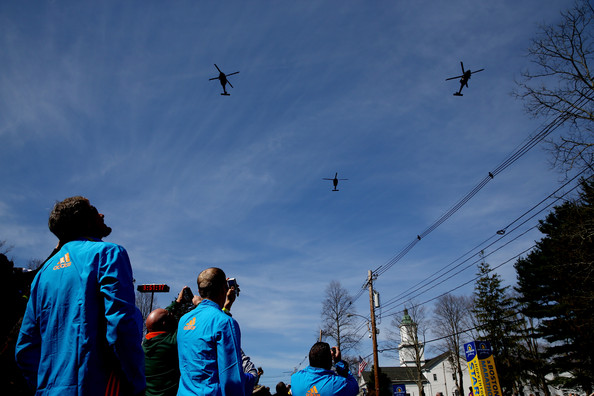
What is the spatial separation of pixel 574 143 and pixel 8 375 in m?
16.7

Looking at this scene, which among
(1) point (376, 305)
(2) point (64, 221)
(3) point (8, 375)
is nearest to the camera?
(2) point (64, 221)

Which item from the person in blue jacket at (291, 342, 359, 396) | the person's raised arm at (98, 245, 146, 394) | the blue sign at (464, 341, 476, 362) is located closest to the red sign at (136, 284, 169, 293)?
the person in blue jacket at (291, 342, 359, 396)

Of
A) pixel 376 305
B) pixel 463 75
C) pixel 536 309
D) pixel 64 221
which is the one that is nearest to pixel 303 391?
pixel 64 221

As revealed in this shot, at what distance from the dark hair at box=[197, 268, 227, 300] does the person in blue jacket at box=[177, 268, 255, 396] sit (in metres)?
0.05

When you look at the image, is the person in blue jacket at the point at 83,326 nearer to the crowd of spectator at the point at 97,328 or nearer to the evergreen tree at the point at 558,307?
the crowd of spectator at the point at 97,328

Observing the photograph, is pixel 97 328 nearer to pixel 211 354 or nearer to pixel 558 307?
pixel 211 354

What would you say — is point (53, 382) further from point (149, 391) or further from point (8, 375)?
point (8, 375)

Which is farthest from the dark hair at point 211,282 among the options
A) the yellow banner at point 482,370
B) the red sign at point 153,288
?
the yellow banner at point 482,370

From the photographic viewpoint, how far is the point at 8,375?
17.9 ft

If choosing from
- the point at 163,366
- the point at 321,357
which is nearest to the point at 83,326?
the point at 163,366

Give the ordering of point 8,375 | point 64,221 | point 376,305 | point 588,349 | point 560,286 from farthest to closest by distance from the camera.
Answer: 1. point 560,286
2. point 588,349
3. point 376,305
4. point 8,375
5. point 64,221

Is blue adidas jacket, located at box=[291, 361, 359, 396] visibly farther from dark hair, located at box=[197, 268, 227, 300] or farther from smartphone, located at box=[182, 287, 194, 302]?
dark hair, located at box=[197, 268, 227, 300]

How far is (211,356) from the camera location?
2391 millimetres

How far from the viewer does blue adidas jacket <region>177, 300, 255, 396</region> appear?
2.23 metres
